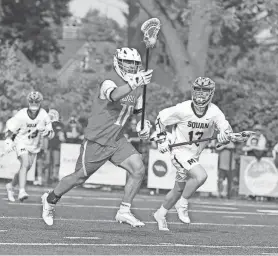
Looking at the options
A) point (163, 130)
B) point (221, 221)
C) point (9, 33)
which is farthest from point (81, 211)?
point (9, 33)

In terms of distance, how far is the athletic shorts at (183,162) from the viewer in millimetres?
13258

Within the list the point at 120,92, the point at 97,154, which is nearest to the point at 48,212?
the point at 97,154

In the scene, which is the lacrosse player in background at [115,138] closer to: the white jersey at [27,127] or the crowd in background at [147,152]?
the white jersey at [27,127]

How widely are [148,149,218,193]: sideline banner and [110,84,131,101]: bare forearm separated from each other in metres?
11.7

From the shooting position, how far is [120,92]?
1152 centimetres

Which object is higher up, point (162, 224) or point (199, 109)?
point (199, 109)

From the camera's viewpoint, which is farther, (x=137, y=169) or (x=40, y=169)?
(x=40, y=169)

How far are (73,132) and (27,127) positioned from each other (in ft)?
22.9

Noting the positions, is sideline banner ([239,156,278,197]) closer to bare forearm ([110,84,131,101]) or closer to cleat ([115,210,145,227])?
cleat ([115,210,145,227])

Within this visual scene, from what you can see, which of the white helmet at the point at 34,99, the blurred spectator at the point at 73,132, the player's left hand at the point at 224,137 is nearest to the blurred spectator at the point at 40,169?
the blurred spectator at the point at 73,132

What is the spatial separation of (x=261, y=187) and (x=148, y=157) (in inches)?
102

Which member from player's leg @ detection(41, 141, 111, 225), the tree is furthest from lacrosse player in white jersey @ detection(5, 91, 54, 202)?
the tree

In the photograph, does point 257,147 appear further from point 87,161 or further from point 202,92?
point 87,161

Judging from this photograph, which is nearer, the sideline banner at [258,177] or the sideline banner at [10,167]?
the sideline banner at [258,177]
